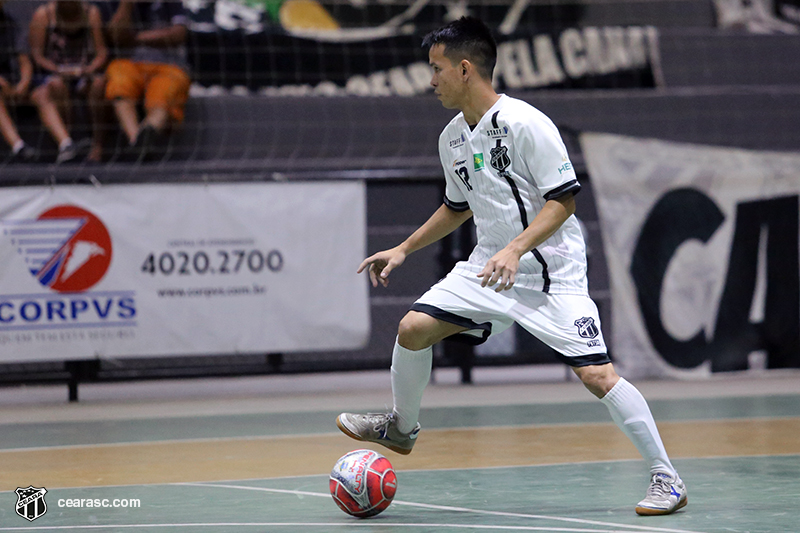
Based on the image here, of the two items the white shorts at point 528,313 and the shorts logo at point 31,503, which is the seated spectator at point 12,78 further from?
the white shorts at point 528,313

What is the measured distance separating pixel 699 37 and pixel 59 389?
10407 mm

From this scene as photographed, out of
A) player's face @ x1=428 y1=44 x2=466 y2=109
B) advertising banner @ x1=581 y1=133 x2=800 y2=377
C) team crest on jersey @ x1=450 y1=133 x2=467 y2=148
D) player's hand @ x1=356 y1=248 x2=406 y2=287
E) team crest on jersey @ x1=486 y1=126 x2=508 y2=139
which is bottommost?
→ advertising banner @ x1=581 y1=133 x2=800 y2=377

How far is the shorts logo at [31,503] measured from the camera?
493 cm

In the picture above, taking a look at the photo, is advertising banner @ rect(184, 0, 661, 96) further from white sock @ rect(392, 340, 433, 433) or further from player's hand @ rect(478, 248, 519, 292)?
player's hand @ rect(478, 248, 519, 292)

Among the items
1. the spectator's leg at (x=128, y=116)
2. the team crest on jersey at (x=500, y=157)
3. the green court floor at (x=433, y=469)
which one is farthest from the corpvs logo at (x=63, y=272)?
the team crest on jersey at (x=500, y=157)

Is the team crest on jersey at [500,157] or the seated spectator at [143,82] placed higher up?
the team crest on jersey at [500,157]

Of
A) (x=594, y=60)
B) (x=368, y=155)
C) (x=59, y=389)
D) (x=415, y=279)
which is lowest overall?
(x=59, y=389)

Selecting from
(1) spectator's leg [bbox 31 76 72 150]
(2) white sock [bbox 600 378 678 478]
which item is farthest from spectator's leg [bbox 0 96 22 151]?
(2) white sock [bbox 600 378 678 478]

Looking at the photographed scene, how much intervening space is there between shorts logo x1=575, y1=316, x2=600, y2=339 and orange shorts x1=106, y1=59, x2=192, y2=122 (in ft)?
31.0

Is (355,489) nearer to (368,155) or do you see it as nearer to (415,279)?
(415,279)

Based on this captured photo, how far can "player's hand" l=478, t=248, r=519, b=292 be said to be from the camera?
4527mm

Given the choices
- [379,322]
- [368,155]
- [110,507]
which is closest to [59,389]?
[379,322]

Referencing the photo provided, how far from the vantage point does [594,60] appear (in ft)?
52.4

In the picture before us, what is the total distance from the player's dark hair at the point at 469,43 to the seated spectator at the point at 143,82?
8.85 meters
